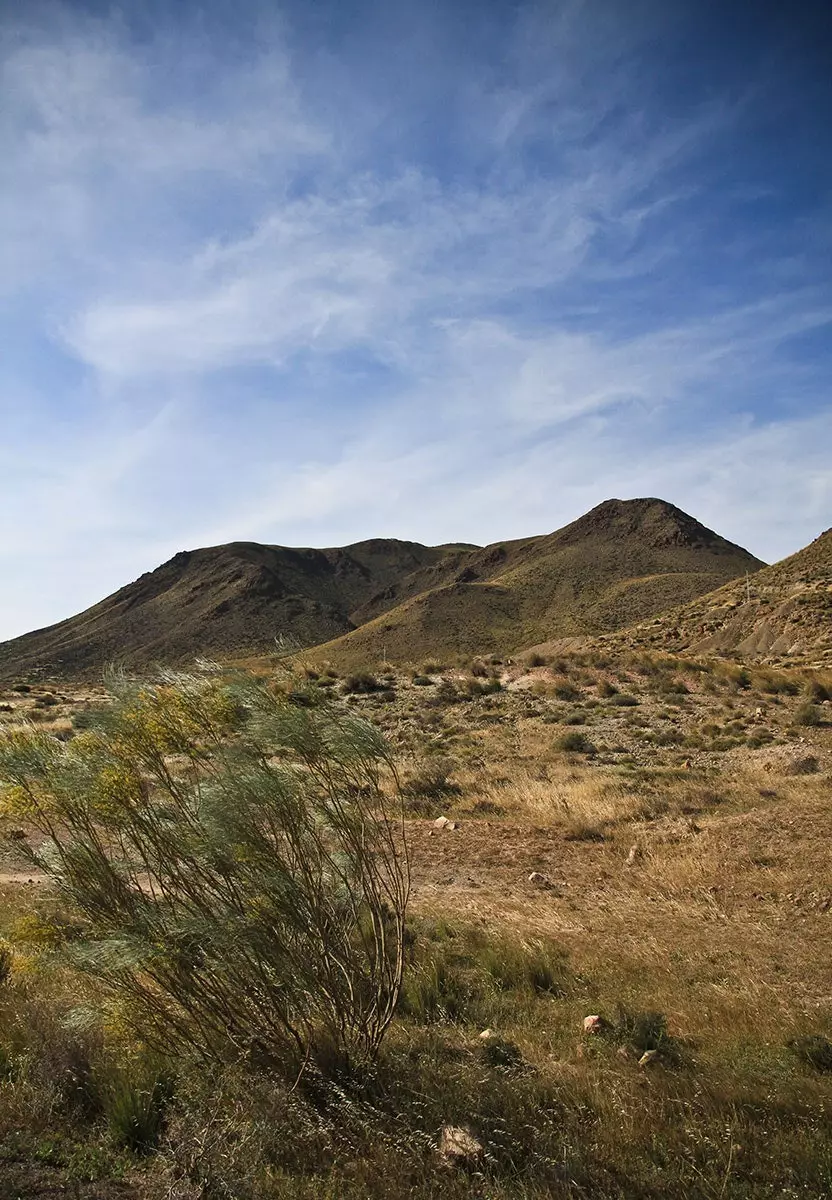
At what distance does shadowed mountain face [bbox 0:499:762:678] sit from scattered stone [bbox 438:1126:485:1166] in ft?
205

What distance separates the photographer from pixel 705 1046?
5.45m

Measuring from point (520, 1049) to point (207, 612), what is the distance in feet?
408

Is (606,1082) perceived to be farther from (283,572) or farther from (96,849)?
(283,572)

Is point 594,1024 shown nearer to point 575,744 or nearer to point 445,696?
point 575,744

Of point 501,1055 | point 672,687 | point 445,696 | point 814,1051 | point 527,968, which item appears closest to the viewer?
point 814,1051

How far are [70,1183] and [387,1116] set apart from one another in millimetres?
1861

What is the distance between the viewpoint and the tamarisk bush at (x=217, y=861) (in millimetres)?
4594

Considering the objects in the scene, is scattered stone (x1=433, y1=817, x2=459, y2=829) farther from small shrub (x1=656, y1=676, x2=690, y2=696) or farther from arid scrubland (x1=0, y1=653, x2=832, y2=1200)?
small shrub (x1=656, y1=676, x2=690, y2=696)

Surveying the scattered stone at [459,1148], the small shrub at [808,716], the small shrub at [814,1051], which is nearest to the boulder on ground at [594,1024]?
the small shrub at [814,1051]

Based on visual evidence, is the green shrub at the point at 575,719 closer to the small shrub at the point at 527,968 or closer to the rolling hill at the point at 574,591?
the small shrub at the point at 527,968

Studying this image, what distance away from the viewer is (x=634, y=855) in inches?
436

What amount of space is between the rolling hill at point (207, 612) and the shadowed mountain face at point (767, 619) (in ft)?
192

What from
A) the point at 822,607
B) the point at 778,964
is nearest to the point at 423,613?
the point at 822,607

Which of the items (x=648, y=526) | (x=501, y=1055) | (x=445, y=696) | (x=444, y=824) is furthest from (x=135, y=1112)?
(x=648, y=526)
